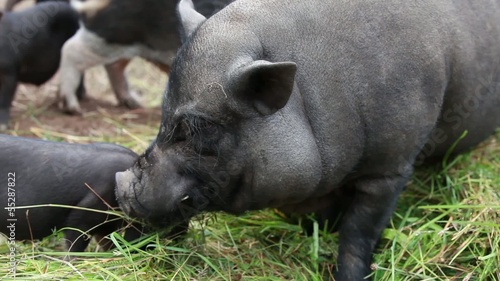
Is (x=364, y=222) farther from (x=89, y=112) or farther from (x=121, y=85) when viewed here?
(x=121, y=85)

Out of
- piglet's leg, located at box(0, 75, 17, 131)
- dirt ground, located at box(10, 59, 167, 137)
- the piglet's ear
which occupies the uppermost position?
the piglet's ear

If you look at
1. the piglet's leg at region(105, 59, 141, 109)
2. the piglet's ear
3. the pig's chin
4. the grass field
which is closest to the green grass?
the grass field

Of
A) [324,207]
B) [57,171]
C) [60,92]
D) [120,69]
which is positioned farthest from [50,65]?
[324,207]

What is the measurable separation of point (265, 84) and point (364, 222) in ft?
2.99

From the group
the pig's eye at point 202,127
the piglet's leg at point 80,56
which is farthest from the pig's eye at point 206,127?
the piglet's leg at point 80,56

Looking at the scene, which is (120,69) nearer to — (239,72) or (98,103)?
(98,103)

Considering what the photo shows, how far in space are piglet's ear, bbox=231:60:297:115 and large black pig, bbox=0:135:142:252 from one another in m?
0.88

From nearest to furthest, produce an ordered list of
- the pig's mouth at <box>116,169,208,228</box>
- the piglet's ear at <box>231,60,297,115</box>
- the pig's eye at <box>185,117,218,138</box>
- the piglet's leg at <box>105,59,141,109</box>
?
the piglet's ear at <box>231,60,297,115</box> < the pig's eye at <box>185,117,218,138</box> < the pig's mouth at <box>116,169,208,228</box> < the piglet's leg at <box>105,59,141,109</box>

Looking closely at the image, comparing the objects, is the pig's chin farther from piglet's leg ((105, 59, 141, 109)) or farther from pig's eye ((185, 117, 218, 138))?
piglet's leg ((105, 59, 141, 109))

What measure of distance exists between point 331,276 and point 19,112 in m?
3.39

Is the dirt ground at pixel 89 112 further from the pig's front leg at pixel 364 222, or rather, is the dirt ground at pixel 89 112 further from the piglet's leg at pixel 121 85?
the pig's front leg at pixel 364 222

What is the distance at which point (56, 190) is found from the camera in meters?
3.55

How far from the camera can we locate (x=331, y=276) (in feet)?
11.7

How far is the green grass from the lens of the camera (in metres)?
3.32
